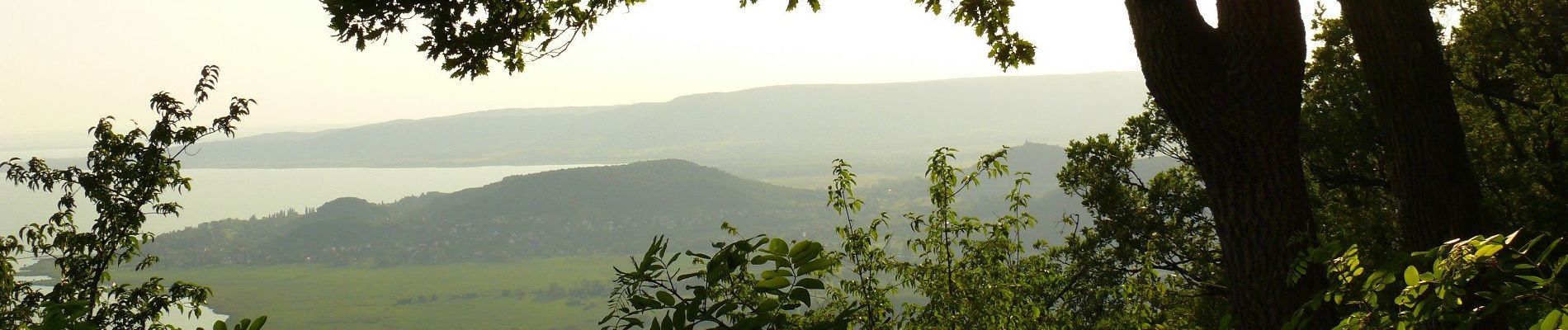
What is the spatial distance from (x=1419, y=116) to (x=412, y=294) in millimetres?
132467

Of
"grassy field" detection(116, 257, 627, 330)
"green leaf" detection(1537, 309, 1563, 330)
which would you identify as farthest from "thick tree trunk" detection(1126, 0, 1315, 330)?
"grassy field" detection(116, 257, 627, 330)

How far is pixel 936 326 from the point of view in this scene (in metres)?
6.72

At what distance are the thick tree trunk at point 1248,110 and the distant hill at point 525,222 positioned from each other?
14049 centimetres

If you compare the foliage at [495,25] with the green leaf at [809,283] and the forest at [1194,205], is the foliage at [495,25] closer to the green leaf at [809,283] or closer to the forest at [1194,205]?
the forest at [1194,205]

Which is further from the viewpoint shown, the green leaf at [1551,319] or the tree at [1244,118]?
the tree at [1244,118]

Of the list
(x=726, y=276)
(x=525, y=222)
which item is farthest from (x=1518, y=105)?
(x=525, y=222)

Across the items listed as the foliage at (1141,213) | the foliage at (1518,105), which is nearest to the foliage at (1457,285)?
the foliage at (1518,105)

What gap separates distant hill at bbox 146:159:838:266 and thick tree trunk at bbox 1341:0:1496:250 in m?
139

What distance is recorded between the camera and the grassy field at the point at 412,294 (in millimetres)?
110125

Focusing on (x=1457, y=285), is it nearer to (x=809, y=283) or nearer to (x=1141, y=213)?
(x=809, y=283)

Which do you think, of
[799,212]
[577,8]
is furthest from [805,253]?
[799,212]

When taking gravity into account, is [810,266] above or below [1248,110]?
below

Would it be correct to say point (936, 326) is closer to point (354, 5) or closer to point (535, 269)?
point (354, 5)

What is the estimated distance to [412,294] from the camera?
4966 inches
